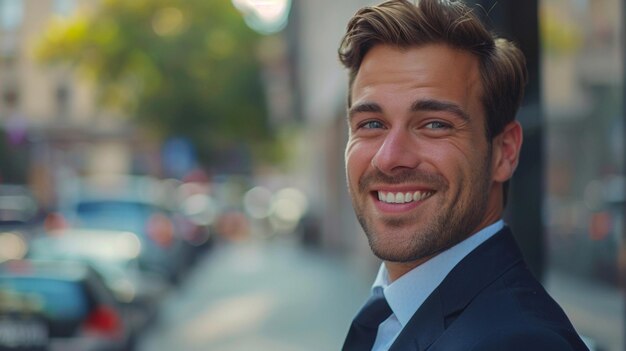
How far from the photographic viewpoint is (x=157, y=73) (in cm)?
2950

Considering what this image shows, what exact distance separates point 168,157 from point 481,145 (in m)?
34.9

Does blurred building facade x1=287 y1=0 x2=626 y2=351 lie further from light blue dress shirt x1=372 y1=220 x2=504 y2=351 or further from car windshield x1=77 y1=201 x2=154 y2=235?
car windshield x1=77 y1=201 x2=154 y2=235

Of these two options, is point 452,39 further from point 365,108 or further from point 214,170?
point 214,170

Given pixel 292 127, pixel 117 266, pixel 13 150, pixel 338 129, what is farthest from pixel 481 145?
pixel 292 127

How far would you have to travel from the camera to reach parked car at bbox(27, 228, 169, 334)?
1061 cm

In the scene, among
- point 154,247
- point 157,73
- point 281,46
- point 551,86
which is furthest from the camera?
point 281,46

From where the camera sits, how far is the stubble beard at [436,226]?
5.65ft

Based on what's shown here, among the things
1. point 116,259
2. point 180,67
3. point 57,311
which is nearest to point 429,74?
point 57,311

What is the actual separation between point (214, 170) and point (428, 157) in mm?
41975

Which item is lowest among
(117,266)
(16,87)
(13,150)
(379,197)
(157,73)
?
(379,197)

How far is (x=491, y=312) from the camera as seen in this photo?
59.1 inches

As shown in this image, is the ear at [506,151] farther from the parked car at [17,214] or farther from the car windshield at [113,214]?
the parked car at [17,214]

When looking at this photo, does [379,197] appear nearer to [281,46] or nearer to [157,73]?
[157,73]

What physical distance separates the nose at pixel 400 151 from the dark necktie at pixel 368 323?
27 centimetres
